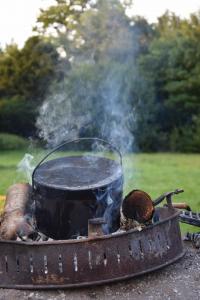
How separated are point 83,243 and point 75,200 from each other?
1.38ft

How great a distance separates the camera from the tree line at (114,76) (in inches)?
545

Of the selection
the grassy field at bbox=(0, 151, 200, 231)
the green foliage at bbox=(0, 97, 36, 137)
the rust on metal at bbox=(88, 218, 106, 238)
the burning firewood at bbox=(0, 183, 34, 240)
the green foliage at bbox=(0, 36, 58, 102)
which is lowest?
the grassy field at bbox=(0, 151, 200, 231)

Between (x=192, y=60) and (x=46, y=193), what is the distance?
13.2 meters

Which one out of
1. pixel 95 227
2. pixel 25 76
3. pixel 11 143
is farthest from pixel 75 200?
pixel 25 76

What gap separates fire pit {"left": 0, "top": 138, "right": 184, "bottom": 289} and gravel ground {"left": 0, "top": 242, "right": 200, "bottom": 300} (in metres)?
0.06

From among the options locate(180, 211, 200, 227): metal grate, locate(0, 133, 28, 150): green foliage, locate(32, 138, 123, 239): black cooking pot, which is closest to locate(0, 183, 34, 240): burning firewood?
locate(32, 138, 123, 239): black cooking pot

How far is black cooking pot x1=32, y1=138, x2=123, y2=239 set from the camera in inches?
126

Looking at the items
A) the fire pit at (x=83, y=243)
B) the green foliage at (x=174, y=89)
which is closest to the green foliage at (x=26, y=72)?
the green foliage at (x=174, y=89)

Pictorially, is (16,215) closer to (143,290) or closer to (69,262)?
(69,262)

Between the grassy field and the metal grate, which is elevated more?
the metal grate

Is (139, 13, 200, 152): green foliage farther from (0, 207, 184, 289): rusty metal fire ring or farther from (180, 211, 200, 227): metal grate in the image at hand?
(0, 207, 184, 289): rusty metal fire ring

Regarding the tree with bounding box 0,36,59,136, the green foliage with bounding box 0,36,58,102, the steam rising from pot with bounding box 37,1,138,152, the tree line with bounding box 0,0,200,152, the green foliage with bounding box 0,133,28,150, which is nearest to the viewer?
the steam rising from pot with bounding box 37,1,138,152

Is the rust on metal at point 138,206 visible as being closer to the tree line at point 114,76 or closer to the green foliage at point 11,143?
the tree line at point 114,76

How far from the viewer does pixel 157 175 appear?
872 cm
